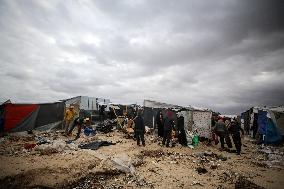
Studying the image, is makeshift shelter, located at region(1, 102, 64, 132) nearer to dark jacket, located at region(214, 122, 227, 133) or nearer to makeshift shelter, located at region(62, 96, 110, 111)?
makeshift shelter, located at region(62, 96, 110, 111)

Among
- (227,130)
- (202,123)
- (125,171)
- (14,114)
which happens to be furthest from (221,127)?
(14,114)

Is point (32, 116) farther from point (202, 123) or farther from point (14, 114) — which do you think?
point (202, 123)

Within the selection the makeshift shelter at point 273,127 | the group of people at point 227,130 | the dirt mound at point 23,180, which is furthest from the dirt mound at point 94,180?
the makeshift shelter at point 273,127

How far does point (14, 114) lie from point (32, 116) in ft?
4.82

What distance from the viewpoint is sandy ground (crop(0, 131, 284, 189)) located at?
6.79 m

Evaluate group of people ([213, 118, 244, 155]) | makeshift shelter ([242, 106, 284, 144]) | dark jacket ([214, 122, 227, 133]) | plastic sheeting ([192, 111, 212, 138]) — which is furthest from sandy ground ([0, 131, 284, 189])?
makeshift shelter ([242, 106, 284, 144])

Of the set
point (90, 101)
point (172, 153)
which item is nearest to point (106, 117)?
point (90, 101)

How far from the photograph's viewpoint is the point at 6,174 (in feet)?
23.8

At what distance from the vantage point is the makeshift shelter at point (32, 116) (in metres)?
15.6

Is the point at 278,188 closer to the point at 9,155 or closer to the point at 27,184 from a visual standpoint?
the point at 27,184

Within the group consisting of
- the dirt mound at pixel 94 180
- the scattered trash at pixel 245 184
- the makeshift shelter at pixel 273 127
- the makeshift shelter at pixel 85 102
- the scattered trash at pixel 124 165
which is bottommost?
the scattered trash at pixel 245 184

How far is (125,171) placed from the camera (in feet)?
24.8

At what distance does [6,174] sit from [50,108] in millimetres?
11919

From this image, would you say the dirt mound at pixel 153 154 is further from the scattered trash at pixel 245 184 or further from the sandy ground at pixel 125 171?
the scattered trash at pixel 245 184
